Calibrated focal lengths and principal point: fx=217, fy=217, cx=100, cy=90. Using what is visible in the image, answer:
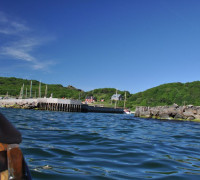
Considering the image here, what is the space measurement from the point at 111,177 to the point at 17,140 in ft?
9.30

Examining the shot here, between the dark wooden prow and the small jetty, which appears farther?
the small jetty

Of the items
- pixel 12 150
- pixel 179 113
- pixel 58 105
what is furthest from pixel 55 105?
pixel 12 150

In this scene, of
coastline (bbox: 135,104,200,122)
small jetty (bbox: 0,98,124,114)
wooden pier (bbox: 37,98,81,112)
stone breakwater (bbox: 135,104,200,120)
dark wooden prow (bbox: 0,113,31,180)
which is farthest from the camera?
small jetty (bbox: 0,98,124,114)

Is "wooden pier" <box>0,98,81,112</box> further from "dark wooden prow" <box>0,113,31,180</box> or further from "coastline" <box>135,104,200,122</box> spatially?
"dark wooden prow" <box>0,113,31,180</box>

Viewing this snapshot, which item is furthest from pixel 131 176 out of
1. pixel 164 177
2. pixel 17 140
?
pixel 17 140

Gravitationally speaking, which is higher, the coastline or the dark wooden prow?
the dark wooden prow

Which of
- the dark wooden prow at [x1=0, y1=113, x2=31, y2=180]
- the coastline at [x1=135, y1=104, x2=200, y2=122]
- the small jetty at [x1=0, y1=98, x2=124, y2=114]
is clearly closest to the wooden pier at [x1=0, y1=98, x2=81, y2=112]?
the small jetty at [x1=0, y1=98, x2=124, y2=114]

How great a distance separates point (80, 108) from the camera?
195 ft

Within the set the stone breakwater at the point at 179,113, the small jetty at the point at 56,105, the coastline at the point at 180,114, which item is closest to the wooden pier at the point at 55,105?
the small jetty at the point at 56,105

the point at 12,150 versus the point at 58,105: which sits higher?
the point at 12,150

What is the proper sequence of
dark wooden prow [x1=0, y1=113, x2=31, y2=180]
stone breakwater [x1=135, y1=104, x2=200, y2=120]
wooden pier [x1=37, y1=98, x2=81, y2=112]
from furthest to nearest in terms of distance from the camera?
wooden pier [x1=37, y1=98, x2=81, y2=112], stone breakwater [x1=135, y1=104, x2=200, y2=120], dark wooden prow [x1=0, y1=113, x2=31, y2=180]

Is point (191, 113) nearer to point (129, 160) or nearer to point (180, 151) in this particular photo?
point (180, 151)

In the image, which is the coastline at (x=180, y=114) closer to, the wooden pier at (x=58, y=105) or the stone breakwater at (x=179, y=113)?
the stone breakwater at (x=179, y=113)

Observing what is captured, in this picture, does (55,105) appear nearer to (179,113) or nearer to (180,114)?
(179,113)
